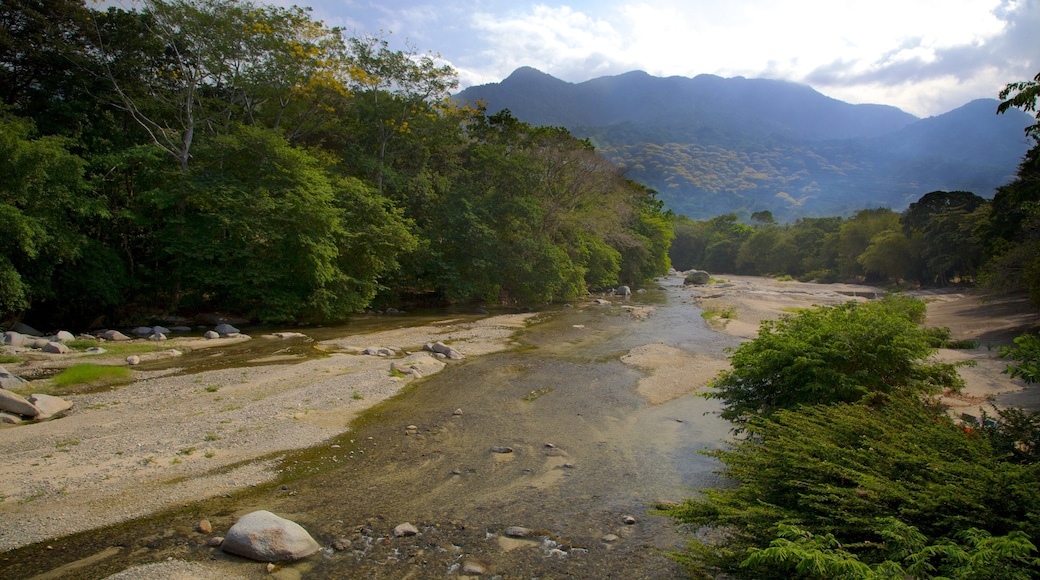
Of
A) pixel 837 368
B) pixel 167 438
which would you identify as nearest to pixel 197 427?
pixel 167 438

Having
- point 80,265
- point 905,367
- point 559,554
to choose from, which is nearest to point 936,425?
point 905,367

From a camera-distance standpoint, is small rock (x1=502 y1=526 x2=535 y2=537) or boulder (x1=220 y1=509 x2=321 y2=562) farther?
small rock (x1=502 y1=526 x2=535 y2=537)

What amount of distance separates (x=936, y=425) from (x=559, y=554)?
5.22 meters

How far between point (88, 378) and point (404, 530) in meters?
11.5

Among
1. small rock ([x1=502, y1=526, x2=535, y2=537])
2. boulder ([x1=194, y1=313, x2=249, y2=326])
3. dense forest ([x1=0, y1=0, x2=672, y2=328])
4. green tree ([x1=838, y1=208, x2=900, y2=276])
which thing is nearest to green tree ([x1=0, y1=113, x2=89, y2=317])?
dense forest ([x1=0, y1=0, x2=672, y2=328])

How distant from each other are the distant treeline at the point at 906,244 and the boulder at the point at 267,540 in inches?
570

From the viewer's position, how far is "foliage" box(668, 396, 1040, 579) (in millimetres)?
4465

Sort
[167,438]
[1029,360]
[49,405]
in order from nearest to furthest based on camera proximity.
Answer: [1029,360] → [167,438] → [49,405]

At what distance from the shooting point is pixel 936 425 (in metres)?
6.95

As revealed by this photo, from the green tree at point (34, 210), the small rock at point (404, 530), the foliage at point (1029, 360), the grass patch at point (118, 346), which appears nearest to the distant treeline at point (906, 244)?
the foliage at point (1029, 360)

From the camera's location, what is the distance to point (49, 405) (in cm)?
1170

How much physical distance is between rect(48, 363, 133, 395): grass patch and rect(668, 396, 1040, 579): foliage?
48.1 ft

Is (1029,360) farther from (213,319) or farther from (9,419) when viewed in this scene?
(213,319)

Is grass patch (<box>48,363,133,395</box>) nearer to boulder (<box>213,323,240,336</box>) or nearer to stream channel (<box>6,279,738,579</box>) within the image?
boulder (<box>213,323,240,336</box>)
